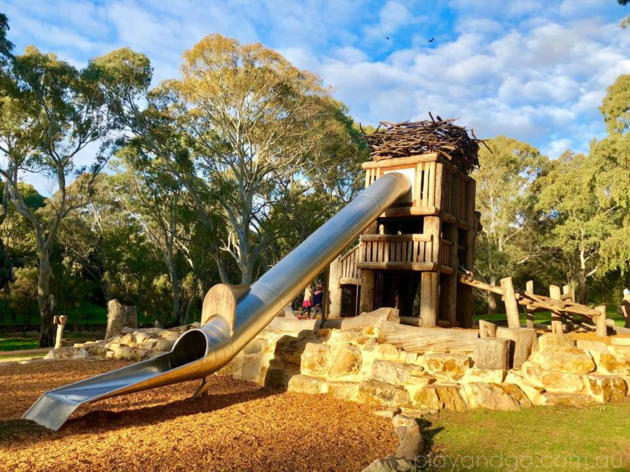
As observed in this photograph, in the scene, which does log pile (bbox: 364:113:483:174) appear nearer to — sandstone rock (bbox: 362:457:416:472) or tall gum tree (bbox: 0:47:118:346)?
sandstone rock (bbox: 362:457:416:472)

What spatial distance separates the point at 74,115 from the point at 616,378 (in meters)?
22.6

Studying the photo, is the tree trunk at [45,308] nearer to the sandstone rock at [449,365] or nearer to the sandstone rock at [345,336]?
the sandstone rock at [345,336]

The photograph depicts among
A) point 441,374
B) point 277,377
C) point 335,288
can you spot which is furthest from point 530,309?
point 277,377

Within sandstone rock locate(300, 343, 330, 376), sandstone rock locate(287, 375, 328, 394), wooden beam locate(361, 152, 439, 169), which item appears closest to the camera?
sandstone rock locate(287, 375, 328, 394)

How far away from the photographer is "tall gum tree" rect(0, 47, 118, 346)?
21156 millimetres

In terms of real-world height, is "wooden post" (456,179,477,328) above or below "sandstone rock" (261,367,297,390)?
above

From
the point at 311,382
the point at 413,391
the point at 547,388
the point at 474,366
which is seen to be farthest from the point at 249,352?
the point at 547,388

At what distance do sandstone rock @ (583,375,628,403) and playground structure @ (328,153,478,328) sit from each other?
134 inches

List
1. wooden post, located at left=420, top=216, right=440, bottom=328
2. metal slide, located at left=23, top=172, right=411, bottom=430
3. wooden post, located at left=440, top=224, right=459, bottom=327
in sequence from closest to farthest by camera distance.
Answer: metal slide, located at left=23, top=172, right=411, bottom=430 → wooden post, located at left=420, top=216, right=440, bottom=328 → wooden post, located at left=440, top=224, right=459, bottom=327

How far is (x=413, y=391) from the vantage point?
7578 mm

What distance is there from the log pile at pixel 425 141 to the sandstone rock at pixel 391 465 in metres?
7.97

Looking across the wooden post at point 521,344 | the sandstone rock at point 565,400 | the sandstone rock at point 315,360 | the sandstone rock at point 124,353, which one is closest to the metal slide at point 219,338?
the sandstone rock at point 315,360

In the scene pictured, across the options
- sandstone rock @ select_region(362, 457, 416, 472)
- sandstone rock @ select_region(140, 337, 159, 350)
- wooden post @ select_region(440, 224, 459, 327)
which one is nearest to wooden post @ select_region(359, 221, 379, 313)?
wooden post @ select_region(440, 224, 459, 327)

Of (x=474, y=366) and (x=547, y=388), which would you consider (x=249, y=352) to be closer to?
(x=474, y=366)
